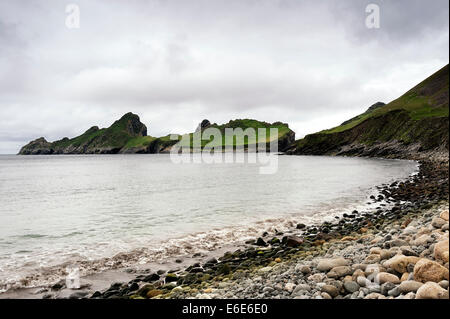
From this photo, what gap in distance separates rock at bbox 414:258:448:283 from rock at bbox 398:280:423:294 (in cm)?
13

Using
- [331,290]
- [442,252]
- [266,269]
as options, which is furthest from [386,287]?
[266,269]

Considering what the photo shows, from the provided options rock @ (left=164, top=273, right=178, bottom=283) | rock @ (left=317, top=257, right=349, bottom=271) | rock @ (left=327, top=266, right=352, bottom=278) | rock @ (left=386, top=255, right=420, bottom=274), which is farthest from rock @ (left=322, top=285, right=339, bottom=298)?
rock @ (left=164, top=273, right=178, bottom=283)

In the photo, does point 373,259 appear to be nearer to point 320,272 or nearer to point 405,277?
point 320,272

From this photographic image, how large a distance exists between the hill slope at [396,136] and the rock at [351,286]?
4393cm

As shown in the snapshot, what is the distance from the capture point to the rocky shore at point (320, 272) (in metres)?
5.48

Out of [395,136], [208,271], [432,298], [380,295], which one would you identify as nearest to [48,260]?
[208,271]

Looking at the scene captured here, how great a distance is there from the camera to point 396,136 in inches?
3996

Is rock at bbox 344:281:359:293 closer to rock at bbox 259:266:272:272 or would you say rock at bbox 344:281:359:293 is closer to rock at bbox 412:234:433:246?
rock at bbox 412:234:433:246

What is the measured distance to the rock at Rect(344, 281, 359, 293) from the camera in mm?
6080

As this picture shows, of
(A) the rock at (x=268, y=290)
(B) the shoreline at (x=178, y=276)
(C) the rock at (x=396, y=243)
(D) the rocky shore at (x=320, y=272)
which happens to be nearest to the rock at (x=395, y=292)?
(D) the rocky shore at (x=320, y=272)

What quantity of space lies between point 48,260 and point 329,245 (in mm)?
12762

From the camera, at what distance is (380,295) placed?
5.44m

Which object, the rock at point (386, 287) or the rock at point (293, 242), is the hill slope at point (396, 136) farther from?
the rock at point (386, 287)

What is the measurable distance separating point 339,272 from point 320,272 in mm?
620
